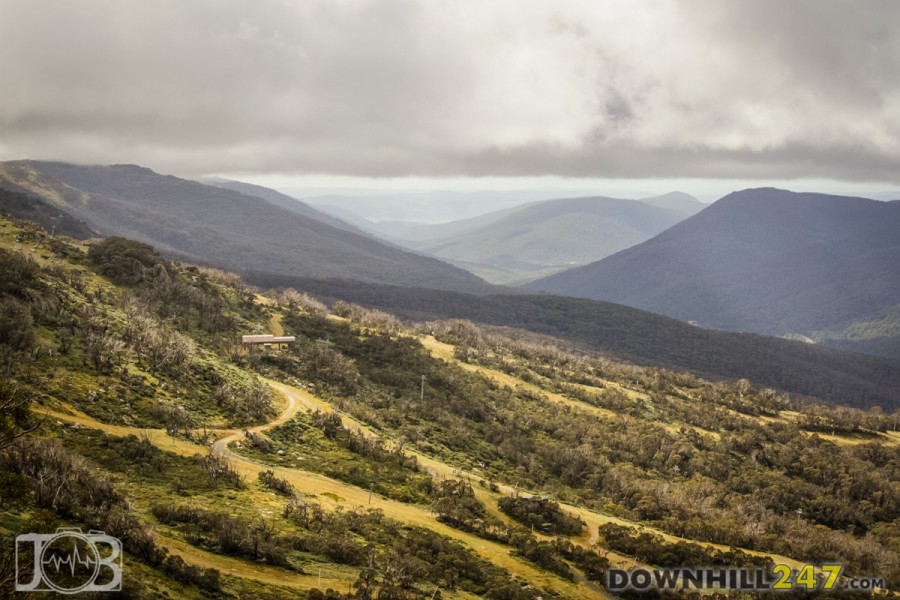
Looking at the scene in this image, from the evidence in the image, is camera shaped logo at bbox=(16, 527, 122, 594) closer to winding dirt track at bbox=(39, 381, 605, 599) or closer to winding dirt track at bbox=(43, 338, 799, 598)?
winding dirt track at bbox=(43, 338, 799, 598)

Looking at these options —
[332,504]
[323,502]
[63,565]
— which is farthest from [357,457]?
[63,565]

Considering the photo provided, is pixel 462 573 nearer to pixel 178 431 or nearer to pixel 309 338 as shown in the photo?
pixel 178 431

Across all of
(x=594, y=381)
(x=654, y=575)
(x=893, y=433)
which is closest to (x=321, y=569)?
(x=654, y=575)

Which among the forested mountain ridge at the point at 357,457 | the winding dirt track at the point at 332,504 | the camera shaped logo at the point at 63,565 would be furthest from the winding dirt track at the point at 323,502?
the camera shaped logo at the point at 63,565

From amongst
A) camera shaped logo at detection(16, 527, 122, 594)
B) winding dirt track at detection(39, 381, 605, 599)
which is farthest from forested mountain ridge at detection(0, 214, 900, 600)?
camera shaped logo at detection(16, 527, 122, 594)

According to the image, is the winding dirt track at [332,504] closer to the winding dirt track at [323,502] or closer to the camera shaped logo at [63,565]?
the winding dirt track at [323,502]
